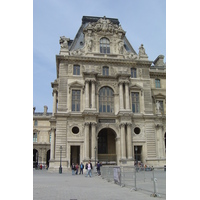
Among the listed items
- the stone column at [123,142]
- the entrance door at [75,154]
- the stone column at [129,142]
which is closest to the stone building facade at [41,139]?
the entrance door at [75,154]

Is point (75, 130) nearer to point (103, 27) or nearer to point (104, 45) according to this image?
point (104, 45)

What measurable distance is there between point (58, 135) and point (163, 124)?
1664cm

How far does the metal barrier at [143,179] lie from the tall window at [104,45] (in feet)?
85.8

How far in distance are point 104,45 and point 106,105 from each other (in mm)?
10424

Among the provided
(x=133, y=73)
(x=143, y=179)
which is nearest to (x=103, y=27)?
(x=133, y=73)

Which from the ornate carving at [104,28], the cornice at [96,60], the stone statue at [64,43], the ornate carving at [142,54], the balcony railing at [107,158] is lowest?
the balcony railing at [107,158]

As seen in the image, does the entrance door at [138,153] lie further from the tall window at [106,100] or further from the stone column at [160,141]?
the tall window at [106,100]

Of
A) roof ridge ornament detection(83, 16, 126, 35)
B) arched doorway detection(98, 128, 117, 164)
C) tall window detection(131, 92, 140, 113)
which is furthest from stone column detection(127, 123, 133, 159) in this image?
roof ridge ornament detection(83, 16, 126, 35)

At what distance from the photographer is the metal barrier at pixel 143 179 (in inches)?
389

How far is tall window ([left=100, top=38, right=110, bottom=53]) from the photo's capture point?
38.9m

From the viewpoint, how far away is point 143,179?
12.7 meters
